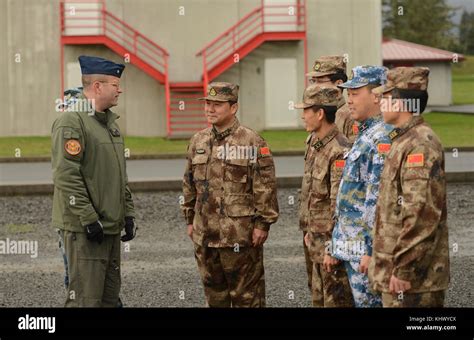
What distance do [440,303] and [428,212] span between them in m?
0.64

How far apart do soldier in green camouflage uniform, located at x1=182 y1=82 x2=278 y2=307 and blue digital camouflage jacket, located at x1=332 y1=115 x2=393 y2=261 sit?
1184 mm

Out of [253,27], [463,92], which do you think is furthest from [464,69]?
[253,27]

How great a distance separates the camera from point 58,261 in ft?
40.5

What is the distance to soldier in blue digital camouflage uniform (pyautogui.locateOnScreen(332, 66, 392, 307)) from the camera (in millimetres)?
7078

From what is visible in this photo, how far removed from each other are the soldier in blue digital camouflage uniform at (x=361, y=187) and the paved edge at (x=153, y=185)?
1112cm

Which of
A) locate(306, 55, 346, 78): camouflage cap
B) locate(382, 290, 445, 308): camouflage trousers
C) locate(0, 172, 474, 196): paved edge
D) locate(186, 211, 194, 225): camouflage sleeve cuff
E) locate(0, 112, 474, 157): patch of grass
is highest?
locate(306, 55, 346, 78): camouflage cap

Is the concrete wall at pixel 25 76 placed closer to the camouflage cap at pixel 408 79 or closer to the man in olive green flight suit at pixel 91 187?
the man in olive green flight suit at pixel 91 187

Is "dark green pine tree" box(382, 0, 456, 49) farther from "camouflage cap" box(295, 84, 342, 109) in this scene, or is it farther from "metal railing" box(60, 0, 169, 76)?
"camouflage cap" box(295, 84, 342, 109)

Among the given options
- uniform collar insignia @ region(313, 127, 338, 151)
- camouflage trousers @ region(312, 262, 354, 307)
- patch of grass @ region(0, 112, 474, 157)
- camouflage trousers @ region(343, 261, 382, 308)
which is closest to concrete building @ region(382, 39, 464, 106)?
patch of grass @ region(0, 112, 474, 157)

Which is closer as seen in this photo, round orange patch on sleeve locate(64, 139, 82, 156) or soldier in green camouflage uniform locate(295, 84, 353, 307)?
round orange patch on sleeve locate(64, 139, 82, 156)

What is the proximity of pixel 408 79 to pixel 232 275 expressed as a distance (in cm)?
272

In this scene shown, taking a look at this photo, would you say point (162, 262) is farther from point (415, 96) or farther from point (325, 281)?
point (415, 96)

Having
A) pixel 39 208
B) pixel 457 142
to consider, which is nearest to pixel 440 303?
pixel 39 208

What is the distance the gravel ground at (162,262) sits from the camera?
10273 mm
